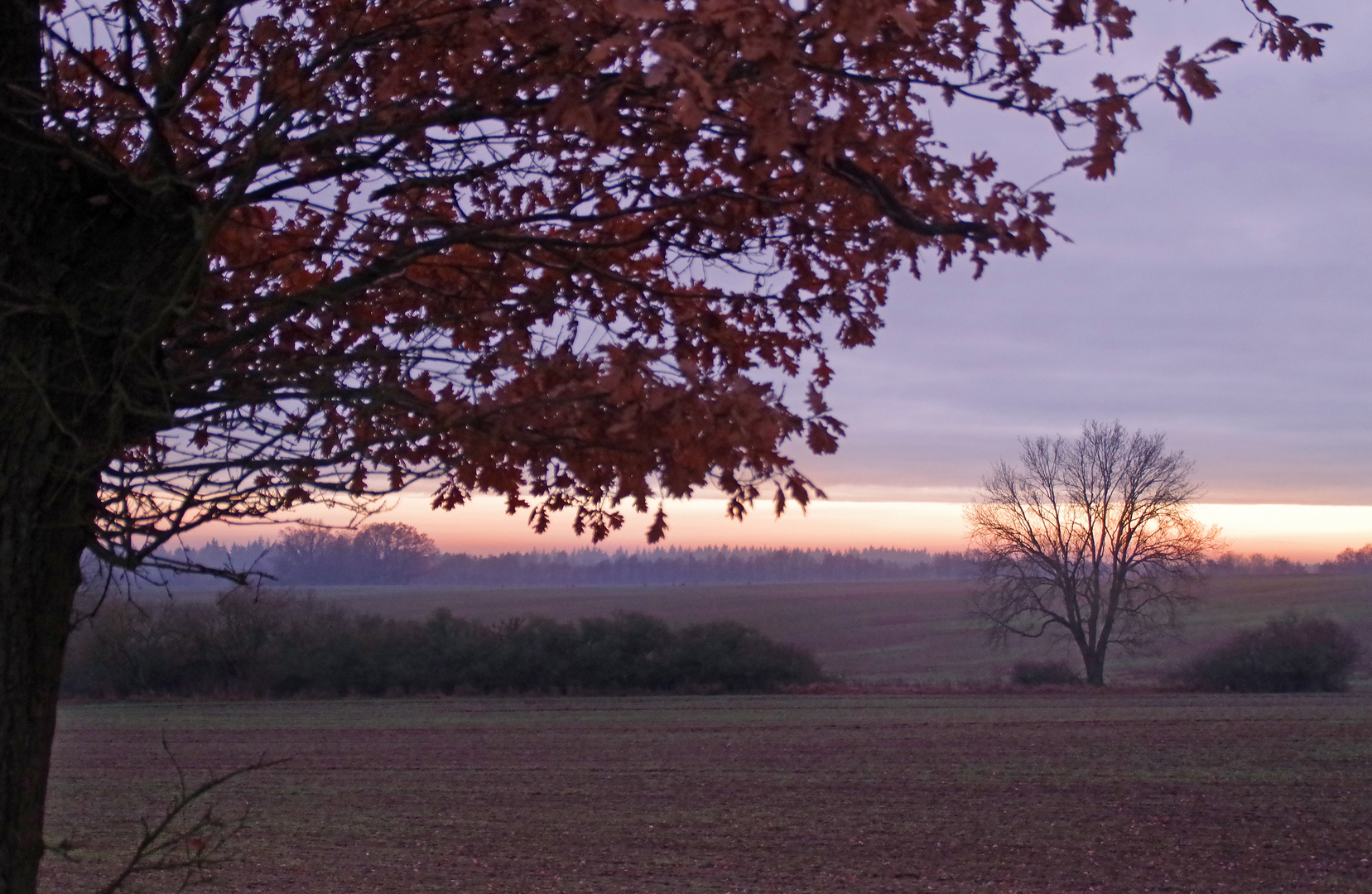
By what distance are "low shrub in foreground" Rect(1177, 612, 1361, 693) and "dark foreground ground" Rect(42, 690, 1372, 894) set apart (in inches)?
316

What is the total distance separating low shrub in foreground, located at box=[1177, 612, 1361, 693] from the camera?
125 feet

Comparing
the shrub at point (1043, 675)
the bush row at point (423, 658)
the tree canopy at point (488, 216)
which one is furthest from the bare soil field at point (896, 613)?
the tree canopy at point (488, 216)

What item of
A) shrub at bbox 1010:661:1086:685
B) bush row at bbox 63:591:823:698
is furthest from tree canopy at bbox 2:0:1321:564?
shrub at bbox 1010:661:1086:685

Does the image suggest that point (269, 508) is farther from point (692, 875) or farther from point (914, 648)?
point (914, 648)

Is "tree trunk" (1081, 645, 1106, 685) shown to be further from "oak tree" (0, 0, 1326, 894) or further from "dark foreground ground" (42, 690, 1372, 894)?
"oak tree" (0, 0, 1326, 894)

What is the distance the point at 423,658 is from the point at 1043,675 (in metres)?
22.4

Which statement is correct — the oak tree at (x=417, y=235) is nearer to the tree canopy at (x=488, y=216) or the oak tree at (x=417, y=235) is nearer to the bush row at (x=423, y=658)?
the tree canopy at (x=488, y=216)

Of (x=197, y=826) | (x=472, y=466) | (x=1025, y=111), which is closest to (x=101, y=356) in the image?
(x=472, y=466)

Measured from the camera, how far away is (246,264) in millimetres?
4066

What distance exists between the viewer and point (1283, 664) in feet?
125

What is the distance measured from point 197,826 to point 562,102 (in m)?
2.67

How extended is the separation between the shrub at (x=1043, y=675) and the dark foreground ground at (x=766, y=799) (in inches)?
408

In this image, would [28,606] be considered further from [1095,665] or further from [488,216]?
[1095,665]

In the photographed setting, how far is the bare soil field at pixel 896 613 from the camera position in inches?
1992
